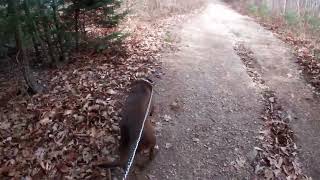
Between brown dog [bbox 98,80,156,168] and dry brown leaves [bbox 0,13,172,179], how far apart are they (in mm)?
880

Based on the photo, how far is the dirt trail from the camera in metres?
4.48

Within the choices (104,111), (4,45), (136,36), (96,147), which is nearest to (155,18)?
(136,36)

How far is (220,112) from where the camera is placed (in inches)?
221

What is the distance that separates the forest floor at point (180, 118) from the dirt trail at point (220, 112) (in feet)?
0.05

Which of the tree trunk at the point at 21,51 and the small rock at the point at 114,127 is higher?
the tree trunk at the point at 21,51

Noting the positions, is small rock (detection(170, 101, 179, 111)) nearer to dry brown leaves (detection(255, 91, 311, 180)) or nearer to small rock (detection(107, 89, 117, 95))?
small rock (detection(107, 89, 117, 95))

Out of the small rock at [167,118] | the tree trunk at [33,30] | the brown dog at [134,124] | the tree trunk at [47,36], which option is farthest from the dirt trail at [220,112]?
the tree trunk at [33,30]

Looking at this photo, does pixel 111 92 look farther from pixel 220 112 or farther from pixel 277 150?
pixel 277 150

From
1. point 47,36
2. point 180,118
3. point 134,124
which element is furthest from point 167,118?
point 47,36

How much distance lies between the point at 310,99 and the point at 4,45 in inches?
287

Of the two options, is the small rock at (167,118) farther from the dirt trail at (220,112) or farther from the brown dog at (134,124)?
the brown dog at (134,124)

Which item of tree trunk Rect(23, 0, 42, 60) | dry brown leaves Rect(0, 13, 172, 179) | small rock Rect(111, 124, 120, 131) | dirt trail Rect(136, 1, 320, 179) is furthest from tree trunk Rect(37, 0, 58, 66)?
small rock Rect(111, 124, 120, 131)

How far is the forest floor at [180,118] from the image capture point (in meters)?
4.46

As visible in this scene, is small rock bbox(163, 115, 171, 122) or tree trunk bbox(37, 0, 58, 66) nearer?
small rock bbox(163, 115, 171, 122)
